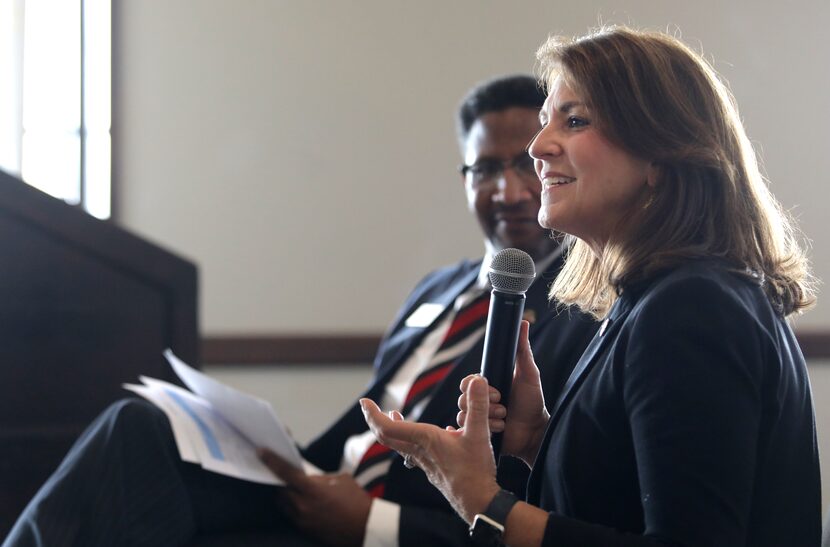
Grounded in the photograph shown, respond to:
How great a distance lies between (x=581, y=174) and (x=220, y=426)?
0.97m

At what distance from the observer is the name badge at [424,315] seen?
208cm

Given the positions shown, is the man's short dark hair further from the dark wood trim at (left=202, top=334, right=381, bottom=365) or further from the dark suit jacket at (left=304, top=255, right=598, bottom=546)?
the dark wood trim at (left=202, top=334, right=381, bottom=365)

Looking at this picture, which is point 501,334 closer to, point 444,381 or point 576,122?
point 576,122

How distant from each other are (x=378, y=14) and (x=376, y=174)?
495 millimetres

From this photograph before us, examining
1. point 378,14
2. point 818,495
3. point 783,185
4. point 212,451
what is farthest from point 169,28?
point 818,495

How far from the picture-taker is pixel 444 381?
1782mm

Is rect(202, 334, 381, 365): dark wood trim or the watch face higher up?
the watch face

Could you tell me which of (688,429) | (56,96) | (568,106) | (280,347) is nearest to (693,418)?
(688,429)

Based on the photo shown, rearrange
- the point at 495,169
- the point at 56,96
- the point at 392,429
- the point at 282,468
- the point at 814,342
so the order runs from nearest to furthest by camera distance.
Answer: the point at 392,429, the point at 282,468, the point at 495,169, the point at 814,342, the point at 56,96

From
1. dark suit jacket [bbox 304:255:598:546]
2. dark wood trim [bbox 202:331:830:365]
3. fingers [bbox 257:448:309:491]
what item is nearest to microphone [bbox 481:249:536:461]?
dark suit jacket [bbox 304:255:598:546]

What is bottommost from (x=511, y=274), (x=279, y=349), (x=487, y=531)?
(x=279, y=349)

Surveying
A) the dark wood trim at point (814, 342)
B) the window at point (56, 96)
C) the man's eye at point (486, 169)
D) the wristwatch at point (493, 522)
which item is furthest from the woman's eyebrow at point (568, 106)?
the window at point (56, 96)

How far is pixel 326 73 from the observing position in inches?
121

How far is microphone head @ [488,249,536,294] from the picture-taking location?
105 centimetres
